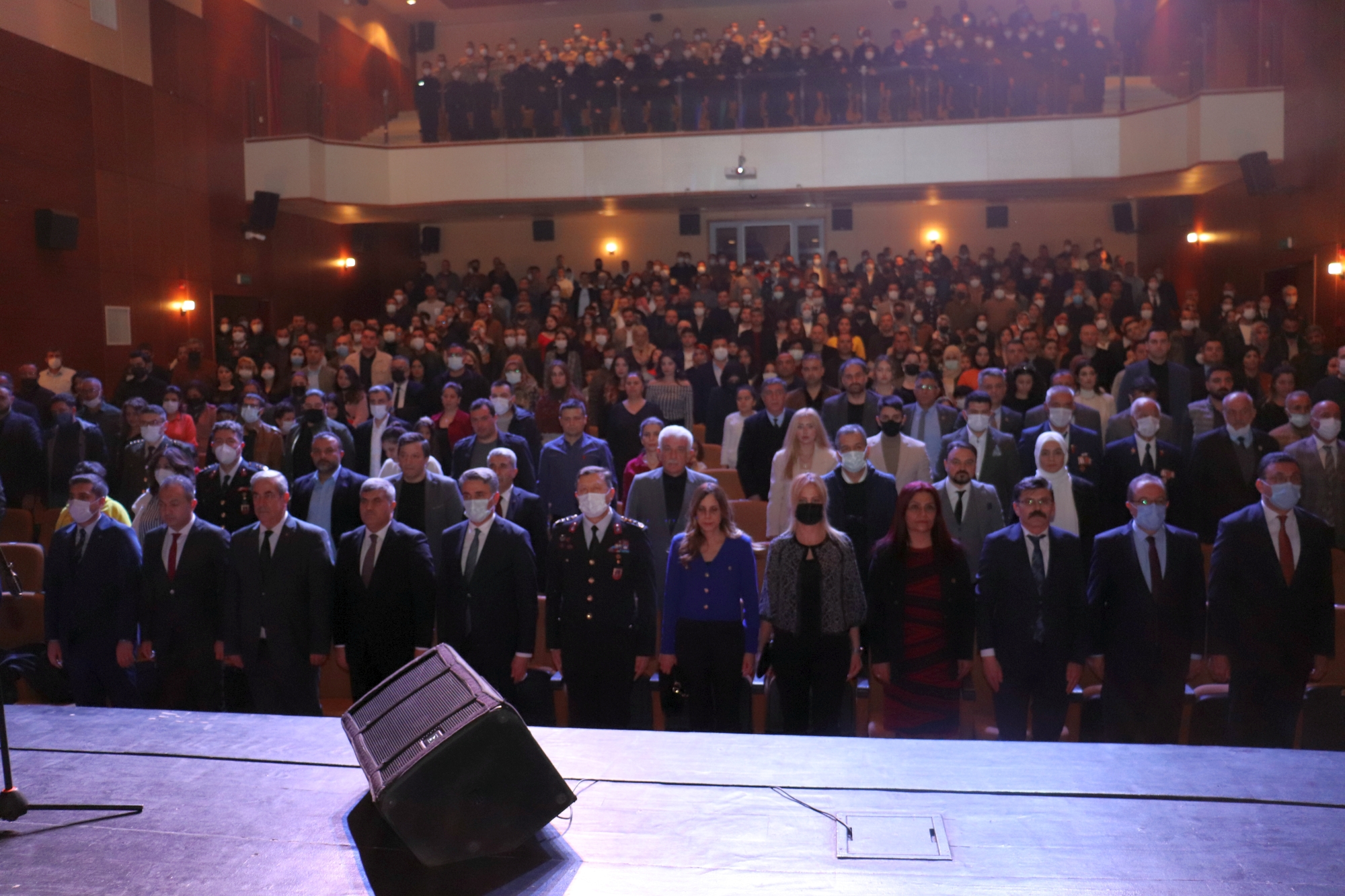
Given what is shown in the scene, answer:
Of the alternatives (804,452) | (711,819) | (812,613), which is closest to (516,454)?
(804,452)

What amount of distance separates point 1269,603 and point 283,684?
Result: 4.17m

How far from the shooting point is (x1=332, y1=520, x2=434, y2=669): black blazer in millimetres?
4562

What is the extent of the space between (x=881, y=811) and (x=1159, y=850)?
0.65 m

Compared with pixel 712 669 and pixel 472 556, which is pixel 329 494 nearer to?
pixel 472 556

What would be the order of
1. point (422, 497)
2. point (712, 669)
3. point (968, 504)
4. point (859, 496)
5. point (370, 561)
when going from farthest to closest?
point (422, 497), point (859, 496), point (968, 504), point (370, 561), point (712, 669)

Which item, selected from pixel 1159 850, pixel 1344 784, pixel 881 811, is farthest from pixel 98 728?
pixel 1344 784

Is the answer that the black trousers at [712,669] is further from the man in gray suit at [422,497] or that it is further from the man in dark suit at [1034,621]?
the man in gray suit at [422,497]

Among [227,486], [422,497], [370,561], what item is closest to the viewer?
[370,561]

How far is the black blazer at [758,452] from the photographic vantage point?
674 centimetres

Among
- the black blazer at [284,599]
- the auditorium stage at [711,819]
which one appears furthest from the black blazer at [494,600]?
the auditorium stage at [711,819]

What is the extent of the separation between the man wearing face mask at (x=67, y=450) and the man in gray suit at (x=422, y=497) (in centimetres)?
323

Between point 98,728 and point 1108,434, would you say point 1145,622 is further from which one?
point 98,728

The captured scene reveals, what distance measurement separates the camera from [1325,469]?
5855 millimetres

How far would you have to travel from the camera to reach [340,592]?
4652 millimetres
